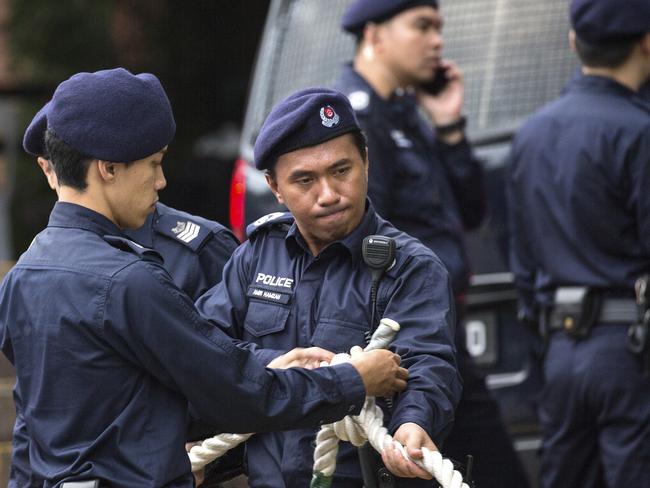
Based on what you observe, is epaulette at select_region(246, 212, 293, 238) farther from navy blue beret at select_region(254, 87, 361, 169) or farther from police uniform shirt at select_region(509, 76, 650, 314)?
police uniform shirt at select_region(509, 76, 650, 314)

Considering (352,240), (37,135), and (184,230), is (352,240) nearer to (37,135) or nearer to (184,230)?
(184,230)

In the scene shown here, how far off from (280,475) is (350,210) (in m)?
0.67

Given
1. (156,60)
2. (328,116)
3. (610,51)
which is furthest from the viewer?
(156,60)

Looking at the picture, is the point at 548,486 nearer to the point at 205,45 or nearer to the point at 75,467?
the point at 75,467

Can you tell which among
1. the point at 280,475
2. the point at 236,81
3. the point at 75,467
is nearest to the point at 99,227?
the point at 75,467

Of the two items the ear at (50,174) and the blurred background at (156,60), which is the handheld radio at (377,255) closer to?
the ear at (50,174)

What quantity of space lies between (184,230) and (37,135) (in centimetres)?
53

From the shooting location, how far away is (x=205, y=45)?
12398 millimetres

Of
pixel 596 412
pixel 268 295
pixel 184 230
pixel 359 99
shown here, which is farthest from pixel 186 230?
pixel 596 412

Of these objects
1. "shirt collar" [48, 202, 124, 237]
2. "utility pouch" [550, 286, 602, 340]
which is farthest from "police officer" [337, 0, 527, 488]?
"shirt collar" [48, 202, 124, 237]

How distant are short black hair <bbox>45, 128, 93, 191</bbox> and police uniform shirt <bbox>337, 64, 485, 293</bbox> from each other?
5.24 feet

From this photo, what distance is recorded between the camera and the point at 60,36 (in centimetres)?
1212

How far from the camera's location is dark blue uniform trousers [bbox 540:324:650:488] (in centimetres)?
450

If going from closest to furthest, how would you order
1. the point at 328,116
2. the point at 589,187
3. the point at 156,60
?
the point at 328,116 → the point at 589,187 → the point at 156,60
